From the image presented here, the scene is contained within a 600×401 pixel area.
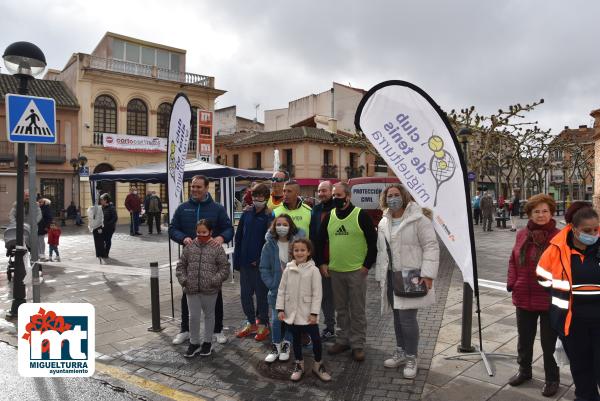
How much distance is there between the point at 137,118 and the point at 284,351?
1062 inches

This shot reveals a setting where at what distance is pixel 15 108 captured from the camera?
5.56 meters

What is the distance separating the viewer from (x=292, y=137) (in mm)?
37875

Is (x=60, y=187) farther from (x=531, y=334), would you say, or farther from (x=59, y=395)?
(x=531, y=334)

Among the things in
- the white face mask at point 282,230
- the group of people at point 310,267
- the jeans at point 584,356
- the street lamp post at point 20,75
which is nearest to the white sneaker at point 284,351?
the group of people at point 310,267

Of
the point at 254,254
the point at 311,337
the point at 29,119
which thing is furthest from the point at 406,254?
the point at 29,119

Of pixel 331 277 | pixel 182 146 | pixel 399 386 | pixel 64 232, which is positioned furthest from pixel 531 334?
pixel 64 232

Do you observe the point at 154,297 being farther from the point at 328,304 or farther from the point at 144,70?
the point at 144,70

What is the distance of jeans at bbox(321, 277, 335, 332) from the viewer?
16.6ft

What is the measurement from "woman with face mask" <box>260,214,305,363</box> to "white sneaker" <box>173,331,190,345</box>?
1.12 metres

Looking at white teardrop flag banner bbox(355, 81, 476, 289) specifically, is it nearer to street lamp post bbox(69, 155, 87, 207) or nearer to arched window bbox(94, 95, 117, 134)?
street lamp post bbox(69, 155, 87, 207)

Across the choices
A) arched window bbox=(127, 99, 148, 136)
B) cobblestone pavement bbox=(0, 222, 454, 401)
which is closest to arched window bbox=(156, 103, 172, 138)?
arched window bbox=(127, 99, 148, 136)

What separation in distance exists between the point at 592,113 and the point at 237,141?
109 feet

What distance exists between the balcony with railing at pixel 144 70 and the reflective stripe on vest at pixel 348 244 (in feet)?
86.9

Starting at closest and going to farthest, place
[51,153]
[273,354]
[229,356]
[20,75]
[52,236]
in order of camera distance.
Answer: [273,354] → [229,356] → [20,75] → [52,236] → [51,153]
